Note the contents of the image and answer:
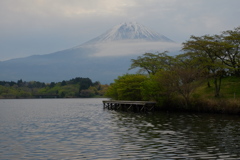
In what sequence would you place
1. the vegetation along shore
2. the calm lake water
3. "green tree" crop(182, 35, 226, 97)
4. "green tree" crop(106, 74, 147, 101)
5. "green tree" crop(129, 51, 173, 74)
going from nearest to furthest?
the calm lake water, the vegetation along shore, "green tree" crop(182, 35, 226, 97), "green tree" crop(106, 74, 147, 101), "green tree" crop(129, 51, 173, 74)

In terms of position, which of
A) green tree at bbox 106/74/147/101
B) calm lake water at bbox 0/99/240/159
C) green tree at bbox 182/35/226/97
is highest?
green tree at bbox 182/35/226/97

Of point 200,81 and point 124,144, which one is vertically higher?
point 200,81

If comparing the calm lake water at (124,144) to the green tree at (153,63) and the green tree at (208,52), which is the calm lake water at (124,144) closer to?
the green tree at (208,52)

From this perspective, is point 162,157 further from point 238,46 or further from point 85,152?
point 238,46

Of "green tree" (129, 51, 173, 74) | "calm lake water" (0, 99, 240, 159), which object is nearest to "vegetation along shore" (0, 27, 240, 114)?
"green tree" (129, 51, 173, 74)

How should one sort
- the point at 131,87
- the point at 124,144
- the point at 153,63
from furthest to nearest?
the point at 153,63
the point at 131,87
the point at 124,144

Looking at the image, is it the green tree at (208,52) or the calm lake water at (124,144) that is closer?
the calm lake water at (124,144)

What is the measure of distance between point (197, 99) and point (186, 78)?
175 inches

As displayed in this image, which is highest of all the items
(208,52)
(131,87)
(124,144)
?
(208,52)

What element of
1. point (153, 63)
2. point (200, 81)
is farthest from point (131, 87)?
point (200, 81)

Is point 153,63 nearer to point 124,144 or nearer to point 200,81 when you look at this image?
point 200,81

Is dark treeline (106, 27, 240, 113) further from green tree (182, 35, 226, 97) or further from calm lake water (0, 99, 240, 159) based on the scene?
calm lake water (0, 99, 240, 159)

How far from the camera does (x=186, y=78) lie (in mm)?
66000

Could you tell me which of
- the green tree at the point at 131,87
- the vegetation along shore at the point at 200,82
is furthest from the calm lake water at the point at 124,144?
the green tree at the point at 131,87
